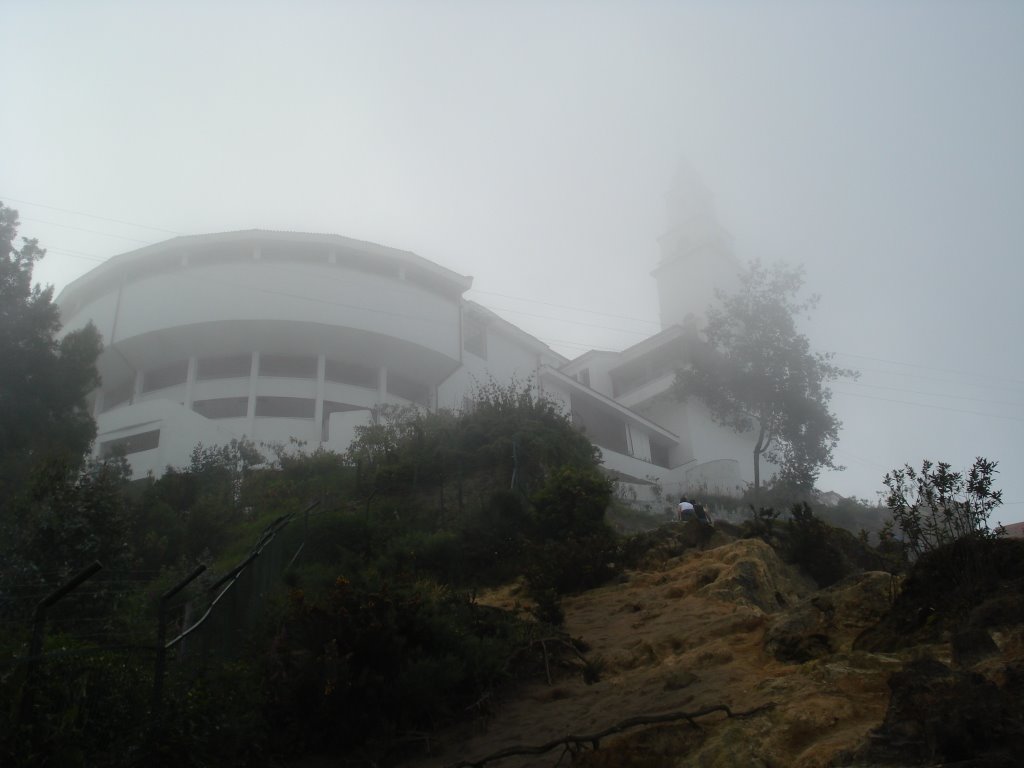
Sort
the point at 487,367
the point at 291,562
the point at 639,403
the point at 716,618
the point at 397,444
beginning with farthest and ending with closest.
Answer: the point at 639,403
the point at 487,367
the point at 397,444
the point at 291,562
the point at 716,618

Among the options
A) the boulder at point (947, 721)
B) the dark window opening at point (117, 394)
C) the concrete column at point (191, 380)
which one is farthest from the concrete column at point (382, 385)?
the boulder at point (947, 721)

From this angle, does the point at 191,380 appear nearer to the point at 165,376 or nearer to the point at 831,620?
the point at 165,376

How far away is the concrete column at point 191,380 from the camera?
99.1 ft

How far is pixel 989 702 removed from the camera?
202 inches

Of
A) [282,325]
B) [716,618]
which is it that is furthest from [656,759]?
[282,325]

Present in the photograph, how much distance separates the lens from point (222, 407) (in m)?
30.6

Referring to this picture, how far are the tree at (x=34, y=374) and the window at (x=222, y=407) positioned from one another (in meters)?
8.53

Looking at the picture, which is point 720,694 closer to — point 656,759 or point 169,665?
point 656,759

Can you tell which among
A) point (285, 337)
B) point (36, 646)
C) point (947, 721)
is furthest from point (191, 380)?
point (947, 721)

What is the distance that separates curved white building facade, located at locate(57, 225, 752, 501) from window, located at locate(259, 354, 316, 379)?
0.05 metres

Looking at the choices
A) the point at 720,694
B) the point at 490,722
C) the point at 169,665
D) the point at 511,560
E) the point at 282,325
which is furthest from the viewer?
the point at 282,325

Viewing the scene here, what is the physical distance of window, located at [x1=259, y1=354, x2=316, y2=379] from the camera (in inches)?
1262

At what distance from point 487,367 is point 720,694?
28.3 m

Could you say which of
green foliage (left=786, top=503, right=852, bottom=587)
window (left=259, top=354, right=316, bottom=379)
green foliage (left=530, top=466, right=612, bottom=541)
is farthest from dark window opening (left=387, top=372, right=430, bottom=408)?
green foliage (left=786, top=503, right=852, bottom=587)
